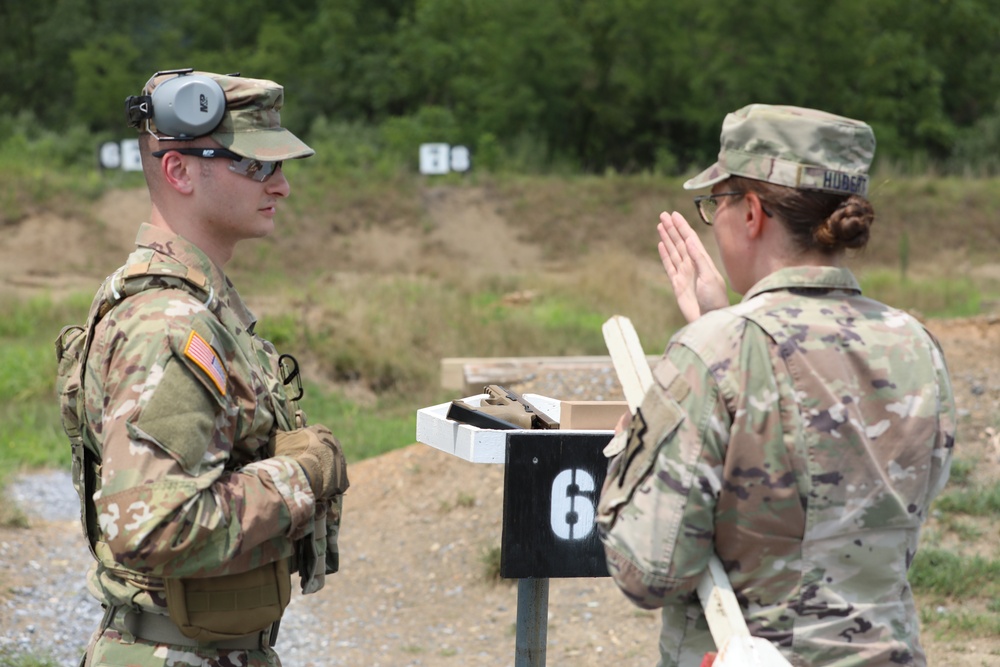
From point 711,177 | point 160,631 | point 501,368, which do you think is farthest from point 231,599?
point 501,368

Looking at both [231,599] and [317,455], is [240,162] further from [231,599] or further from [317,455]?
[231,599]

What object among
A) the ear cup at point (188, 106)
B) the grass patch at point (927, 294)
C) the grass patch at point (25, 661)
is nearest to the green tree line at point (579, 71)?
the grass patch at point (927, 294)

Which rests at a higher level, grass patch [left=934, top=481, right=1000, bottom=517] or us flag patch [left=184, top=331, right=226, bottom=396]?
us flag patch [left=184, top=331, right=226, bottom=396]

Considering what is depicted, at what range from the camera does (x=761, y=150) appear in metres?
2.21

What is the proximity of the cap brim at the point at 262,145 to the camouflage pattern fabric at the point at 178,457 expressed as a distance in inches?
10.1

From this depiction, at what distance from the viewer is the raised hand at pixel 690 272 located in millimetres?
2471

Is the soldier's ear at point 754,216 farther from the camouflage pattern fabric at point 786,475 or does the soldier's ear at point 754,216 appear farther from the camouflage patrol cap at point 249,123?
the camouflage patrol cap at point 249,123

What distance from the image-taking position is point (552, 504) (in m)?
3.19

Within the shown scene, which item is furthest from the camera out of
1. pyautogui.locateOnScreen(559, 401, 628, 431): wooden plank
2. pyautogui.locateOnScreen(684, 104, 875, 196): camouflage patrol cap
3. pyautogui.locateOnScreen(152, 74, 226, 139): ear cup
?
pyautogui.locateOnScreen(559, 401, 628, 431): wooden plank

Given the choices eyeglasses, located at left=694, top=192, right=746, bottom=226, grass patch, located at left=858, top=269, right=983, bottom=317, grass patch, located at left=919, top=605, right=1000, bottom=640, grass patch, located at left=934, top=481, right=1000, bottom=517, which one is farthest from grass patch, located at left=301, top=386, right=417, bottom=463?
grass patch, located at left=858, top=269, right=983, bottom=317

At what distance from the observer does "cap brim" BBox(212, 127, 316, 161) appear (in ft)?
8.88

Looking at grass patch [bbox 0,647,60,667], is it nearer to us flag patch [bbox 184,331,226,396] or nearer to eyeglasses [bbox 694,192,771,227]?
us flag patch [bbox 184,331,226,396]

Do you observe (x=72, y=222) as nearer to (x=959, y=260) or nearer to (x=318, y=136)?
(x=318, y=136)

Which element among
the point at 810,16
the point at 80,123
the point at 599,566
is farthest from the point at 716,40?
the point at 599,566
